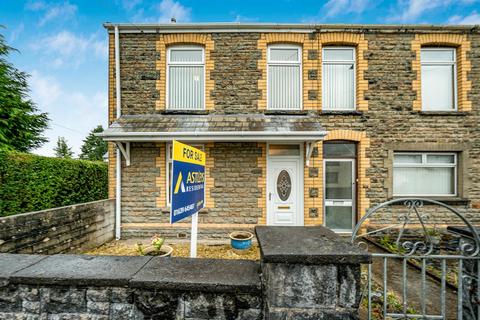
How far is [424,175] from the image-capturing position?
6.20 m

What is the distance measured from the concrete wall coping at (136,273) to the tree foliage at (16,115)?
10210mm

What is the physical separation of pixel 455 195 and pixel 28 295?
867 centimetres

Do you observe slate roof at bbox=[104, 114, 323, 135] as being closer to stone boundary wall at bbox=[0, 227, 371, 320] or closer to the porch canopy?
the porch canopy

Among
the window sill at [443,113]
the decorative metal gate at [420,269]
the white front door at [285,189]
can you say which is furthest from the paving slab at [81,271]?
the window sill at [443,113]

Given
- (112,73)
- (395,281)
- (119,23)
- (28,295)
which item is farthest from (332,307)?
(119,23)

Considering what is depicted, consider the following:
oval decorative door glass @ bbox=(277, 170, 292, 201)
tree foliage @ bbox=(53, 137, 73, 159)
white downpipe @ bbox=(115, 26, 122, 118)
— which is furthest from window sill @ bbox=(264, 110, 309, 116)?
tree foliage @ bbox=(53, 137, 73, 159)

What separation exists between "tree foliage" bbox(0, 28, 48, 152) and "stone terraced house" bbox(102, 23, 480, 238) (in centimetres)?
709

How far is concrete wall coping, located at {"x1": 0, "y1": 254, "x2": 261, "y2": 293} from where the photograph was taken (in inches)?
57.9

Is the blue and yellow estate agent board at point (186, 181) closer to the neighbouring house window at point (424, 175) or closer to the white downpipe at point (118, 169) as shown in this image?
the white downpipe at point (118, 169)

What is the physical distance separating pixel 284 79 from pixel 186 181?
475 centimetres

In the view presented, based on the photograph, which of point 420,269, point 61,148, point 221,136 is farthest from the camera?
point 61,148

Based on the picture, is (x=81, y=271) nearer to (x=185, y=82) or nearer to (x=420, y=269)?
(x=420, y=269)

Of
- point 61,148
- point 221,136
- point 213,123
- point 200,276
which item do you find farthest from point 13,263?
point 61,148

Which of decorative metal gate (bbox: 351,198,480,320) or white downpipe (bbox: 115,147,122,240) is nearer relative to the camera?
decorative metal gate (bbox: 351,198,480,320)
